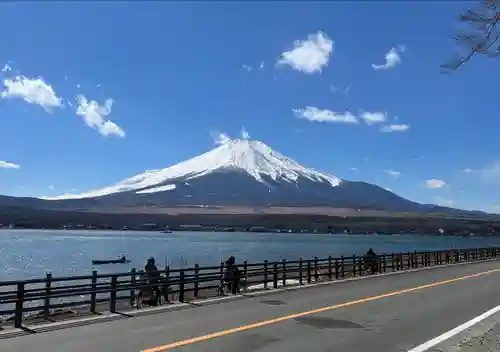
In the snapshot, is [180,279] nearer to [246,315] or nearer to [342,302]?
[246,315]

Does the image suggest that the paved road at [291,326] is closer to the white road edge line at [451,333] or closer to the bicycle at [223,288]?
the white road edge line at [451,333]

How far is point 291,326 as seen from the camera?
11758 millimetres

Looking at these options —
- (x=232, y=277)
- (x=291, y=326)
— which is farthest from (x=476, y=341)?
(x=232, y=277)

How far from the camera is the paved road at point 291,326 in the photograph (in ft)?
31.6

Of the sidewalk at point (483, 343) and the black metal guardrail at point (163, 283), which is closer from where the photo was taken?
the sidewalk at point (483, 343)

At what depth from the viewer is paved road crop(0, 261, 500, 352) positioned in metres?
9.64

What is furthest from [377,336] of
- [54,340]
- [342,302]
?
[54,340]

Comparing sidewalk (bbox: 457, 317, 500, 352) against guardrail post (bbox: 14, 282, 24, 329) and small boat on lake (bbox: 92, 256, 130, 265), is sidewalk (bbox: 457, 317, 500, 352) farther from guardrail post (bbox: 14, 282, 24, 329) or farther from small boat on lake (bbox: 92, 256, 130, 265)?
small boat on lake (bbox: 92, 256, 130, 265)

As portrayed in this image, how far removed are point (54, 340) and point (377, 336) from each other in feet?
20.4

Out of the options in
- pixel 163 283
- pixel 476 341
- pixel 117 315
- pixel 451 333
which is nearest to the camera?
pixel 476 341

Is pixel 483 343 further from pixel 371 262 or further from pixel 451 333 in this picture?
pixel 371 262

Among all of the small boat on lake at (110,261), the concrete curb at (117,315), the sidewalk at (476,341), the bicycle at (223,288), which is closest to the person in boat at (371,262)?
the concrete curb at (117,315)

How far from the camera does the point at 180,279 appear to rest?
16109 mm

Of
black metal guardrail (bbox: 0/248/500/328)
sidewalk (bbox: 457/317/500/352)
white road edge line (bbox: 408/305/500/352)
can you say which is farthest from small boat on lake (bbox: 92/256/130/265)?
sidewalk (bbox: 457/317/500/352)
